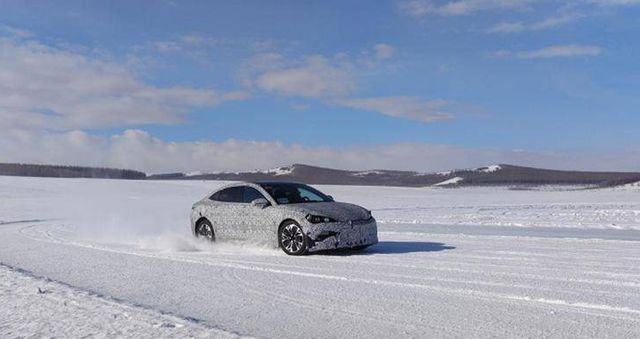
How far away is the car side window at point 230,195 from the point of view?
1409cm

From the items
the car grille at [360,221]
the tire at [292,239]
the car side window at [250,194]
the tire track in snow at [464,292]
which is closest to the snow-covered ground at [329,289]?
the tire track in snow at [464,292]

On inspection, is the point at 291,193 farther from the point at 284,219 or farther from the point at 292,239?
the point at 292,239

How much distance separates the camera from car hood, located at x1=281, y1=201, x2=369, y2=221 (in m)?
12.2

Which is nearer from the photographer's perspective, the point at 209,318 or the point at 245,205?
the point at 209,318

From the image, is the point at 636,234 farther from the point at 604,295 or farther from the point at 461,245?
the point at 604,295

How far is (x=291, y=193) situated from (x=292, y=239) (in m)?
1.45

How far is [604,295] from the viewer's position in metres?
7.56

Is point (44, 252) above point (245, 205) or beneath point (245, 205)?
beneath

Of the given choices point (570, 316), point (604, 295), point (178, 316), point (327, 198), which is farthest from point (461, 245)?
point (178, 316)

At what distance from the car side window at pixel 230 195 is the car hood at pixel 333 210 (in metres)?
1.67

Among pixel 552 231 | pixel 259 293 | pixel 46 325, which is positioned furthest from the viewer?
pixel 552 231

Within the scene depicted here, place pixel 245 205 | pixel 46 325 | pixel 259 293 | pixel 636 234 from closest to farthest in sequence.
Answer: pixel 46 325, pixel 259 293, pixel 245 205, pixel 636 234

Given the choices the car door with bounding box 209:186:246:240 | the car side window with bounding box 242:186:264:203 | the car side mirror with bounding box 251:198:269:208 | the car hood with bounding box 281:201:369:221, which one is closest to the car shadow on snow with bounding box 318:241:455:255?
the car hood with bounding box 281:201:369:221

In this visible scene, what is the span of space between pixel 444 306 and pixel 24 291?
5.11 metres
